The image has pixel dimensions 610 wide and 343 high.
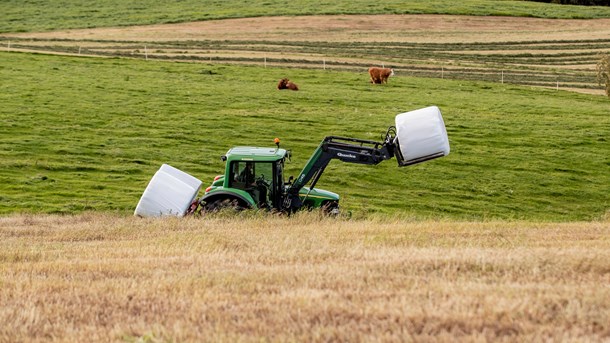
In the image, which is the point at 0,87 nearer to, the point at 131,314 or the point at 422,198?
the point at 422,198

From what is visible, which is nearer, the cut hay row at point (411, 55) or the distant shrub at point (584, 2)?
the cut hay row at point (411, 55)

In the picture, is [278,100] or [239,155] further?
[278,100]

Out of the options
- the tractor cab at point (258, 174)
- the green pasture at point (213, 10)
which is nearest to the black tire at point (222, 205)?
the tractor cab at point (258, 174)

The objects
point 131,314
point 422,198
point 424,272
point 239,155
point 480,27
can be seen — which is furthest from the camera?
point 480,27

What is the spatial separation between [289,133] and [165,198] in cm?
1978

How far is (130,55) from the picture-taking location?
2852 inches

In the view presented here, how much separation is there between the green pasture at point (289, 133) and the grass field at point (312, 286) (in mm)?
10613

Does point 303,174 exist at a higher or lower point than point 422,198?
higher

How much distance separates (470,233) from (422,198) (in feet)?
47.7

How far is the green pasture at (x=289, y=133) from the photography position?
1346 inches

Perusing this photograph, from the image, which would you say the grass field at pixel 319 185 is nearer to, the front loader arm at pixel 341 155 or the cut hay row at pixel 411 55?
the cut hay row at pixel 411 55

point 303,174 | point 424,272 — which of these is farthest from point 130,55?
point 424,272

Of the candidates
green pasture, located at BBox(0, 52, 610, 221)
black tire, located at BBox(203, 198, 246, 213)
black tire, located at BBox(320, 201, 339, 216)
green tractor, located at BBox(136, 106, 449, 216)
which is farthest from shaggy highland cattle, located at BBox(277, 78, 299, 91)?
black tire, located at BBox(203, 198, 246, 213)

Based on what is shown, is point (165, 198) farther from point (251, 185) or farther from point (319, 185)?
point (319, 185)
